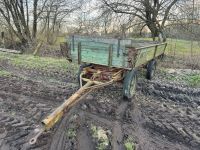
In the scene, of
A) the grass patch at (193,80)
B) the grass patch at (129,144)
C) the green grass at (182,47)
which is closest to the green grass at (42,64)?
the grass patch at (193,80)

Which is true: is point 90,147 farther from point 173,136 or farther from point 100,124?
point 173,136

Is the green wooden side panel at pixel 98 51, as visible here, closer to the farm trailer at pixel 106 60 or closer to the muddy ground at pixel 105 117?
the farm trailer at pixel 106 60

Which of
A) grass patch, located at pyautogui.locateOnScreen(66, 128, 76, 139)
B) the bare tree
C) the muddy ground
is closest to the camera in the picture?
the muddy ground

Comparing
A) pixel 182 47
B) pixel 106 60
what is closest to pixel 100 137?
pixel 106 60

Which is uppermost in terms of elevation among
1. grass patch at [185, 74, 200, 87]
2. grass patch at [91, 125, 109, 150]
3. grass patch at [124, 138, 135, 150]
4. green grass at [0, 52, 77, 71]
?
green grass at [0, 52, 77, 71]

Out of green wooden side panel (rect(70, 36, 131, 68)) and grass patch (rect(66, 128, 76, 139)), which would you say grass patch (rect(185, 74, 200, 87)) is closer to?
green wooden side panel (rect(70, 36, 131, 68))

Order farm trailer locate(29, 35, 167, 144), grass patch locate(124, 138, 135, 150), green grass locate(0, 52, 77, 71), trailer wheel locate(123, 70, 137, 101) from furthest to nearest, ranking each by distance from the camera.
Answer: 1. green grass locate(0, 52, 77, 71)
2. trailer wheel locate(123, 70, 137, 101)
3. farm trailer locate(29, 35, 167, 144)
4. grass patch locate(124, 138, 135, 150)

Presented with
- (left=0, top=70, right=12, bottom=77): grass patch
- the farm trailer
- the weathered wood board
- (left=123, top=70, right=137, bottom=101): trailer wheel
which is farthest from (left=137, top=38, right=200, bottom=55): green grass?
(left=0, top=70, right=12, bottom=77): grass patch

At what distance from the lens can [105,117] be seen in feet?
15.9

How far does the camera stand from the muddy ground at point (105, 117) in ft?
12.8

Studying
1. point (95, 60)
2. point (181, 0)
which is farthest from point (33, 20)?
point (95, 60)

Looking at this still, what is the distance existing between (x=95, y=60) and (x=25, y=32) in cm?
995

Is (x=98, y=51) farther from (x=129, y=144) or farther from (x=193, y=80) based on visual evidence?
(x=193, y=80)

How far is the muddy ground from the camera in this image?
12.8 ft
